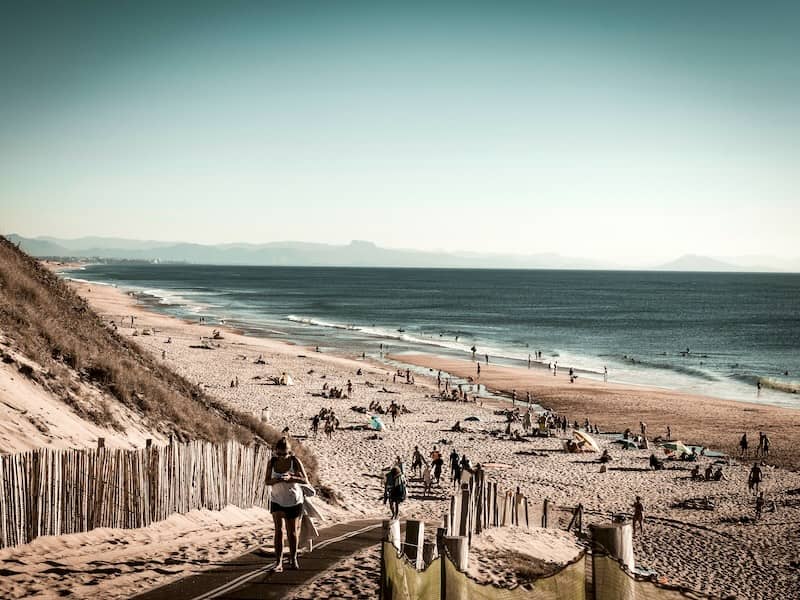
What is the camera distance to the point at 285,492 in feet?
26.2

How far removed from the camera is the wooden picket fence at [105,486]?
25.9 feet

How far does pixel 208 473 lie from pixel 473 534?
4987mm

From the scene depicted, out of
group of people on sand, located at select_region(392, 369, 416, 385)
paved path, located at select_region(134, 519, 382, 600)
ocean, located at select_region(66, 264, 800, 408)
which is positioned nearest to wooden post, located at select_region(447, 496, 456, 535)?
paved path, located at select_region(134, 519, 382, 600)

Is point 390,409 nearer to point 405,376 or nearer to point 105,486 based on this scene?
point 405,376

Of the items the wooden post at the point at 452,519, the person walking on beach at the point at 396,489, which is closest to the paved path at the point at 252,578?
the wooden post at the point at 452,519

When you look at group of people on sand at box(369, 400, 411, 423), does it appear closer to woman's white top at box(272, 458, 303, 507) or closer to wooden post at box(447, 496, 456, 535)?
wooden post at box(447, 496, 456, 535)

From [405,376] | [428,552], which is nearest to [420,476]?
[428,552]

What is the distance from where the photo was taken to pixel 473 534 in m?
12.0

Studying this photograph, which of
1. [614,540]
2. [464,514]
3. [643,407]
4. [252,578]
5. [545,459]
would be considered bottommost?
[643,407]

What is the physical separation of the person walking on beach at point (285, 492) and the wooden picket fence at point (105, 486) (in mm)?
2693

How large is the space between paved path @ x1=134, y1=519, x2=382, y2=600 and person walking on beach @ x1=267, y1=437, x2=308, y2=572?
9.9 inches

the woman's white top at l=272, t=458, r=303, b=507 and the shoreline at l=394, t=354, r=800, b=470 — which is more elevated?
the woman's white top at l=272, t=458, r=303, b=507

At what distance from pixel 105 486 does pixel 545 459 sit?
20.8 metres

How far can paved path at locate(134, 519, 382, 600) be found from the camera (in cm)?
712
